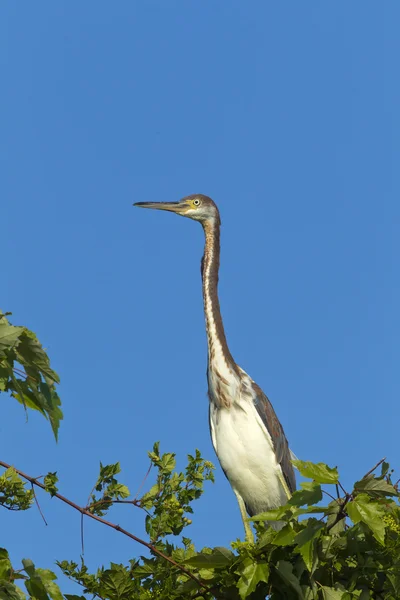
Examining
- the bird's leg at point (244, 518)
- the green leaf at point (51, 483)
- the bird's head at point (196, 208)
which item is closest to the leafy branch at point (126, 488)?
the green leaf at point (51, 483)

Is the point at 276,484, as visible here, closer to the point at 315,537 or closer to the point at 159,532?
the point at 159,532

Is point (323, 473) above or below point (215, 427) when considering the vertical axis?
below

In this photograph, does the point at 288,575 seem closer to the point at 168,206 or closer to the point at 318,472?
the point at 318,472

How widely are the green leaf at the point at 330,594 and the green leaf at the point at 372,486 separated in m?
0.65

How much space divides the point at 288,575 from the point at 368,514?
0.64 meters

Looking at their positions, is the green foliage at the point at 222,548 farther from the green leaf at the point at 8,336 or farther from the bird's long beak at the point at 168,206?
the bird's long beak at the point at 168,206

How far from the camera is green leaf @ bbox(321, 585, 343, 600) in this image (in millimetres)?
3520

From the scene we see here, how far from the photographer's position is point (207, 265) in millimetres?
8586

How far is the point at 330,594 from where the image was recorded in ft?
11.6

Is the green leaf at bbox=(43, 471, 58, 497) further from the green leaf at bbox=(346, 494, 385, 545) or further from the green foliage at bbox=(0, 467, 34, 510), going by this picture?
the green leaf at bbox=(346, 494, 385, 545)

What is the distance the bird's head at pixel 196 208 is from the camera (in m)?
9.07

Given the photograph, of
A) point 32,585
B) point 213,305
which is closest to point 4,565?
point 32,585

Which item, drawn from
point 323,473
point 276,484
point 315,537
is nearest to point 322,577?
point 315,537

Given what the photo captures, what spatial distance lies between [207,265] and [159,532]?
4933mm
